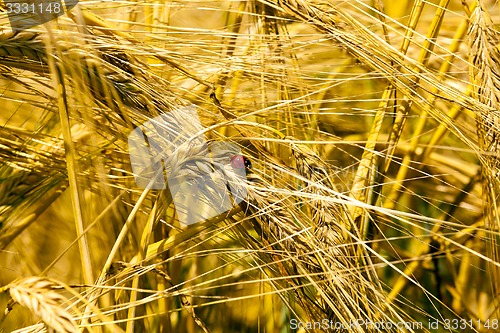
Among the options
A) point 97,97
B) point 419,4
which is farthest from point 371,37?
point 97,97

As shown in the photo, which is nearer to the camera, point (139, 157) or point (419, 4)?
point (139, 157)

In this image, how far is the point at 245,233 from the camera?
2.19 feet

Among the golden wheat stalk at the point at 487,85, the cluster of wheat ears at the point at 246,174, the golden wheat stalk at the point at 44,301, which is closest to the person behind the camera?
the golden wheat stalk at the point at 44,301

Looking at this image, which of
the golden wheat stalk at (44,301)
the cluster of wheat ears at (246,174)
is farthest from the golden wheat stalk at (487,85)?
the golden wheat stalk at (44,301)

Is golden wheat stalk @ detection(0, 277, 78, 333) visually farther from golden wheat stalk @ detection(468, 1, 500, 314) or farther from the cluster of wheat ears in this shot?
golden wheat stalk @ detection(468, 1, 500, 314)

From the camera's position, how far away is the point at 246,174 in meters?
0.63

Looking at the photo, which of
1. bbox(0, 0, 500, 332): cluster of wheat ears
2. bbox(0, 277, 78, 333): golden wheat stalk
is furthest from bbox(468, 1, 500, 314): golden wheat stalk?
bbox(0, 277, 78, 333): golden wheat stalk

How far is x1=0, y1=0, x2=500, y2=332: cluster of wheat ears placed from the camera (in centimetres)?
57

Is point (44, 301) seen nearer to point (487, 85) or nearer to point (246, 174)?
point (246, 174)

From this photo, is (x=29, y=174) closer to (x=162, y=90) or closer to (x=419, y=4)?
(x=162, y=90)

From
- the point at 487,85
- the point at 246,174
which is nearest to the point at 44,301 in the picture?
the point at 246,174

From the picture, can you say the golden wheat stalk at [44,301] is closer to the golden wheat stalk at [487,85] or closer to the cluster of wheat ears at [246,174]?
the cluster of wheat ears at [246,174]

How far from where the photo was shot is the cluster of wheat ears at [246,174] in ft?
1.88

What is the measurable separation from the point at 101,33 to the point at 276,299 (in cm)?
48
